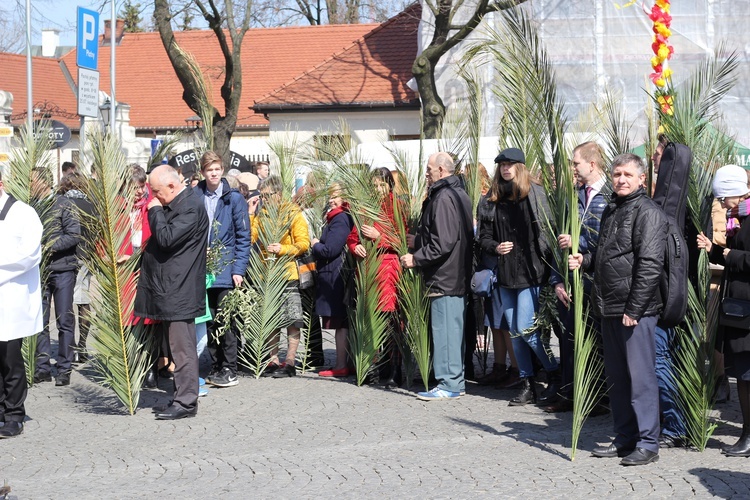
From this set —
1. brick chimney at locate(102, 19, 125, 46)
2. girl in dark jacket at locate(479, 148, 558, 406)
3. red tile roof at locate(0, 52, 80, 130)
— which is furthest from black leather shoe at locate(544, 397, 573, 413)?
brick chimney at locate(102, 19, 125, 46)

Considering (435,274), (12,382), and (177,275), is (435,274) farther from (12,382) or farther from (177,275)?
(12,382)

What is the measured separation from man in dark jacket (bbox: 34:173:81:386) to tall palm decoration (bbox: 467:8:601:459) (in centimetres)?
462

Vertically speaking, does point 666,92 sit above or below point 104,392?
above

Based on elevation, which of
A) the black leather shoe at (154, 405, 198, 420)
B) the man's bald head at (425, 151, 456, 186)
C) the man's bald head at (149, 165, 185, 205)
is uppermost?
the man's bald head at (425, 151, 456, 186)

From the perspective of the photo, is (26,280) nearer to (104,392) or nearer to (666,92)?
(104,392)

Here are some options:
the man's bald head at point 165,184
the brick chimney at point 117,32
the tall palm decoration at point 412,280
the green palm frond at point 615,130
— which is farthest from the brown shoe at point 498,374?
the brick chimney at point 117,32

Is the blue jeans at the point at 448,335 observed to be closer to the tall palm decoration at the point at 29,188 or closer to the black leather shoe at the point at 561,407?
the black leather shoe at the point at 561,407

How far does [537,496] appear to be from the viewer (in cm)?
580

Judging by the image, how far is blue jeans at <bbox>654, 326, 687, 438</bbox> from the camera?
687cm

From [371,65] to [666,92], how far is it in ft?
75.7

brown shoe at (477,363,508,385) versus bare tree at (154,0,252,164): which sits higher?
bare tree at (154,0,252,164)

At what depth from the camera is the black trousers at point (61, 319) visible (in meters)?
9.71

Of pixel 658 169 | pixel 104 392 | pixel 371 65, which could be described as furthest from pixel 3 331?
pixel 371 65

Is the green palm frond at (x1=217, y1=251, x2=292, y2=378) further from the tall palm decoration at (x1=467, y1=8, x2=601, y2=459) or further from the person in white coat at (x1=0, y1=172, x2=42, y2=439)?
the tall palm decoration at (x1=467, y1=8, x2=601, y2=459)
